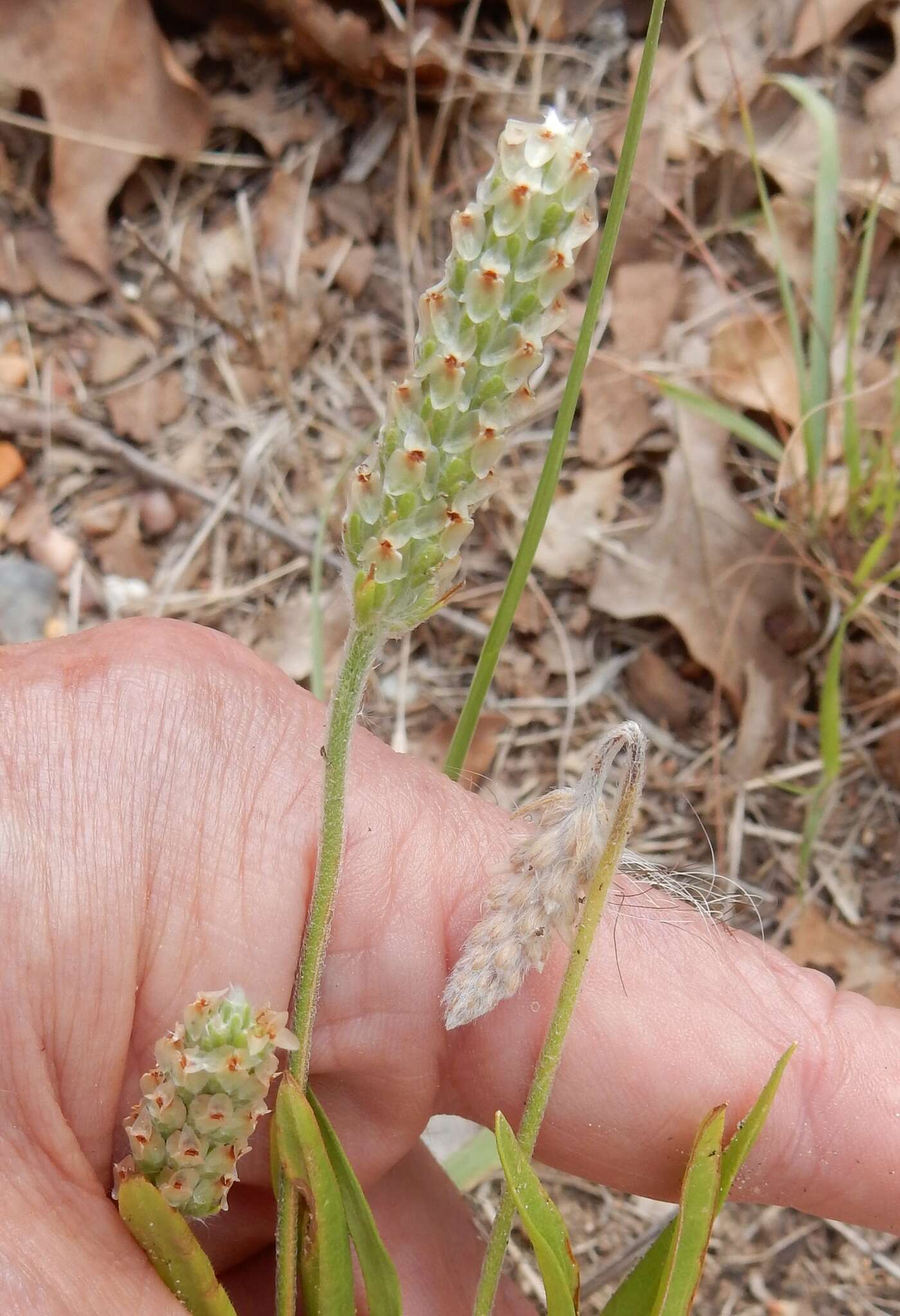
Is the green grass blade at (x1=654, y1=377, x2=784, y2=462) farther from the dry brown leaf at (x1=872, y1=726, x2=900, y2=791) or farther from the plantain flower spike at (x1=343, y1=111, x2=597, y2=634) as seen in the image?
the plantain flower spike at (x1=343, y1=111, x2=597, y2=634)

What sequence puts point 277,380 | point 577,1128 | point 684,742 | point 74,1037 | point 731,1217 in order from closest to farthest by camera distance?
point 74,1037
point 577,1128
point 731,1217
point 684,742
point 277,380

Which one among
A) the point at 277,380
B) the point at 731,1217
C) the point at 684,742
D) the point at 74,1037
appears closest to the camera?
the point at 74,1037

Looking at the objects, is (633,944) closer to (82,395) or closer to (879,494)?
(879,494)

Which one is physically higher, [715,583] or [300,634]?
[715,583]

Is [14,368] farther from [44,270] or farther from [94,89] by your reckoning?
[94,89]

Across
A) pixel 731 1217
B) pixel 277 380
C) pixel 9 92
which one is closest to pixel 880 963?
pixel 731 1217

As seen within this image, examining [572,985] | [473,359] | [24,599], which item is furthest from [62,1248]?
[24,599]
